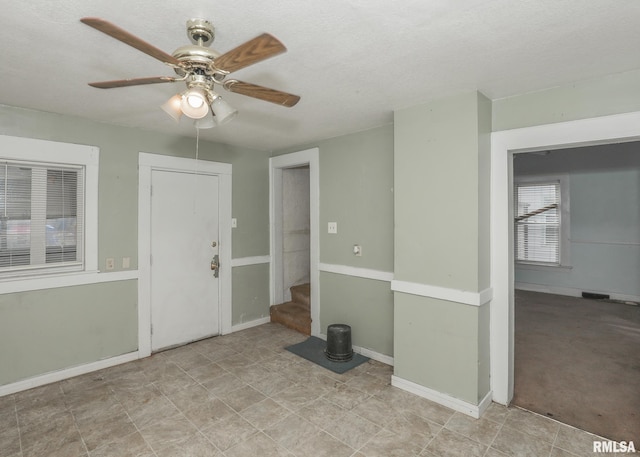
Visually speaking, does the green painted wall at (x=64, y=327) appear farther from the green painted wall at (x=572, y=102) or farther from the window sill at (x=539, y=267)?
the window sill at (x=539, y=267)

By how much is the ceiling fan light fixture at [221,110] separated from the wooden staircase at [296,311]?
9.41 ft

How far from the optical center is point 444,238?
8.23 feet

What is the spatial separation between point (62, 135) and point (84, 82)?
978 millimetres

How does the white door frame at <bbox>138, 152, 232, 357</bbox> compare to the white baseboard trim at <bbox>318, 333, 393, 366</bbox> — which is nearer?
the white baseboard trim at <bbox>318, 333, 393, 366</bbox>

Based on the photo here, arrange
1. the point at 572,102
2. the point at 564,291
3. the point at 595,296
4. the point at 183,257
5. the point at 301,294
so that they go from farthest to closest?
the point at 564,291
the point at 595,296
the point at 301,294
the point at 183,257
the point at 572,102

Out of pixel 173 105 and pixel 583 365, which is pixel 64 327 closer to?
pixel 173 105

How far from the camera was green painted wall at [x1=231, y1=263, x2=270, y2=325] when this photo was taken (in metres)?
4.14

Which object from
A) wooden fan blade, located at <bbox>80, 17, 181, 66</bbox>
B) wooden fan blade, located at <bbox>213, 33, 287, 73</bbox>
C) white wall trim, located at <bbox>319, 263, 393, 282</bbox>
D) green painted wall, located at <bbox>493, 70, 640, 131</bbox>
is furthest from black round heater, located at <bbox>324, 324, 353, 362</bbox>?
wooden fan blade, located at <bbox>80, 17, 181, 66</bbox>

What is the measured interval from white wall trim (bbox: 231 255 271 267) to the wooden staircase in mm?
591

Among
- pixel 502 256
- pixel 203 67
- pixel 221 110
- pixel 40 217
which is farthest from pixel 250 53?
pixel 40 217

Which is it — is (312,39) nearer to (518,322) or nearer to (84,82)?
(84,82)

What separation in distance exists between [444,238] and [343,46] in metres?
1.54

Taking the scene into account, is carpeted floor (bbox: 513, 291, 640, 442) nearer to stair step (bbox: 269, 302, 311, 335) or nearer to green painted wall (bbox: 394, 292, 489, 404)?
green painted wall (bbox: 394, 292, 489, 404)

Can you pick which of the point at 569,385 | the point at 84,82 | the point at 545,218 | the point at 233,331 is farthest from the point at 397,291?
the point at 545,218
